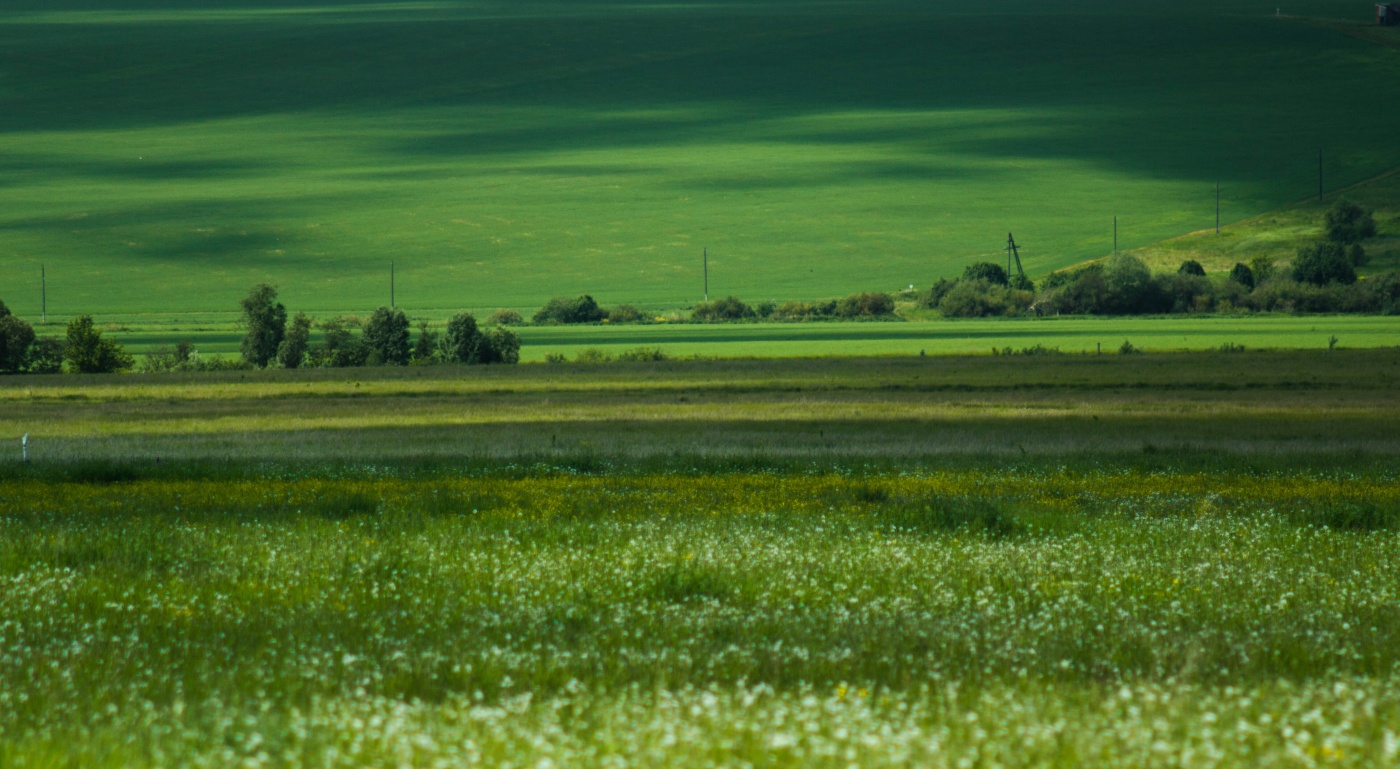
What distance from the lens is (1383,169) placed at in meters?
181

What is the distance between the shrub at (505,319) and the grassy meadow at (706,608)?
91.3m

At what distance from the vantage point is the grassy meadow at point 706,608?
23.6ft

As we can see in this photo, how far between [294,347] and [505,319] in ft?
158

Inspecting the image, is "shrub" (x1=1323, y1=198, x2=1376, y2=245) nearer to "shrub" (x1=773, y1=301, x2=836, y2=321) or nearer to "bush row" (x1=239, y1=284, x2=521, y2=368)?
"shrub" (x1=773, y1=301, x2=836, y2=321)

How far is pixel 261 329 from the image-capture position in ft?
253

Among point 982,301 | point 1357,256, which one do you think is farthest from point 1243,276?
point 982,301

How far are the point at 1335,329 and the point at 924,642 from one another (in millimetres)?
88575

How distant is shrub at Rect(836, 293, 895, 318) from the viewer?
127 meters

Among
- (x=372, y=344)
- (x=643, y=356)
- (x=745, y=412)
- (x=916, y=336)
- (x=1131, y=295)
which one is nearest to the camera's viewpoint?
(x=745, y=412)

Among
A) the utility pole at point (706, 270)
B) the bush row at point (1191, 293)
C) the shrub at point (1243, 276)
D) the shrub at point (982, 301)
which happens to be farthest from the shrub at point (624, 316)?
the shrub at point (1243, 276)

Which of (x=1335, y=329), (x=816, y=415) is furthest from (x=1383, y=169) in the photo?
(x=816, y=415)

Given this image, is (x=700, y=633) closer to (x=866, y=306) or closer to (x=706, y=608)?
(x=706, y=608)

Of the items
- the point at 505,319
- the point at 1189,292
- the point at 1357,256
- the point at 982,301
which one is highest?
the point at 1357,256

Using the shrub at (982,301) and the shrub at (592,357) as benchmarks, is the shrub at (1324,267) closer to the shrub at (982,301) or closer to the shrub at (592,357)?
the shrub at (982,301)
